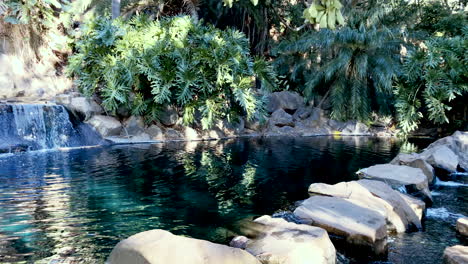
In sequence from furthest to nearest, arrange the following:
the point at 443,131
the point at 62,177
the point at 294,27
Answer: the point at 294,27 → the point at 443,131 → the point at 62,177

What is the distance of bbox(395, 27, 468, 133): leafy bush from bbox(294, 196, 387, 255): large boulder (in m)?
10.4

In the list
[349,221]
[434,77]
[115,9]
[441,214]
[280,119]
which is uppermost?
[115,9]

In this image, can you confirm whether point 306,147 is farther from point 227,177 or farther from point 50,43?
point 50,43

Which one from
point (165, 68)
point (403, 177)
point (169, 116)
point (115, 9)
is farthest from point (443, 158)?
point (115, 9)

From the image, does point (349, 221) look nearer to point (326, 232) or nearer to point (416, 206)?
point (326, 232)

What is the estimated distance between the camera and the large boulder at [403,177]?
7.11 metres

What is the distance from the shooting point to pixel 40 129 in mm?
12219

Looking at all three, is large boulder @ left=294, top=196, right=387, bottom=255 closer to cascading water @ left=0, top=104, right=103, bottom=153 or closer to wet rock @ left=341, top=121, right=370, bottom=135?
cascading water @ left=0, top=104, right=103, bottom=153

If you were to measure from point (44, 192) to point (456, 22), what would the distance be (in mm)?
16318

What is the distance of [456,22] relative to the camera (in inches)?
653

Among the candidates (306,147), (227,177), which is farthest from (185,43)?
(227,177)

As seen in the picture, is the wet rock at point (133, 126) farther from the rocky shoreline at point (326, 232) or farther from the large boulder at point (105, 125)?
the rocky shoreline at point (326, 232)

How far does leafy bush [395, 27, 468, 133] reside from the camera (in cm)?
1422

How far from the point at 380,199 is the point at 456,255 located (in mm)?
1744
